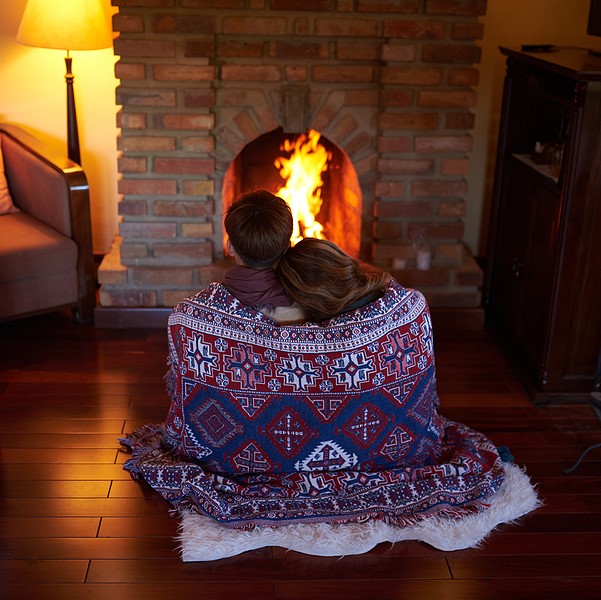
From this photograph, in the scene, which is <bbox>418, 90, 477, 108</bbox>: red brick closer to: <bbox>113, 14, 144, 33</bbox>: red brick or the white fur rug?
<bbox>113, 14, 144, 33</bbox>: red brick

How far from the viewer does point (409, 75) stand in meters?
3.66

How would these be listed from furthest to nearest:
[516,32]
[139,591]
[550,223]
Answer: [516,32] → [550,223] → [139,591]

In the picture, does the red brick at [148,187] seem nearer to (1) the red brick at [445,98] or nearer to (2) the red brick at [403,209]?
(2) the red brick at [403,209]

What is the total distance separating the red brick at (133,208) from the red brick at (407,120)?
1080 millimetres

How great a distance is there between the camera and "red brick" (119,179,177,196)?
372 centimetres

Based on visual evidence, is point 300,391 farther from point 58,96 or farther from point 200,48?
point 58,96

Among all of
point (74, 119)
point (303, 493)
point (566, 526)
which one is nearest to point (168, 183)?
point (74, 119)

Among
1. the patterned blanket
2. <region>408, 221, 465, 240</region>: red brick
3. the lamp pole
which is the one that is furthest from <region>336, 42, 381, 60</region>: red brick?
the patterned blanket

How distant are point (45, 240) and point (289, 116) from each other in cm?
115

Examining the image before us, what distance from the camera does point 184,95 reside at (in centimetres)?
362

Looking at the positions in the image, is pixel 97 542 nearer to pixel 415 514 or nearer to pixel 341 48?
pixel 415 514

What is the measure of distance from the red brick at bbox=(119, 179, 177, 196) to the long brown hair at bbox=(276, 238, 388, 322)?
4.49 ft

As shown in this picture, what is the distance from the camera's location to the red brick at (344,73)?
3.66 m

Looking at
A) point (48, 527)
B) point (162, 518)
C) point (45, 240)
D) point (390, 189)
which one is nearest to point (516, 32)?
point (390, 189)
